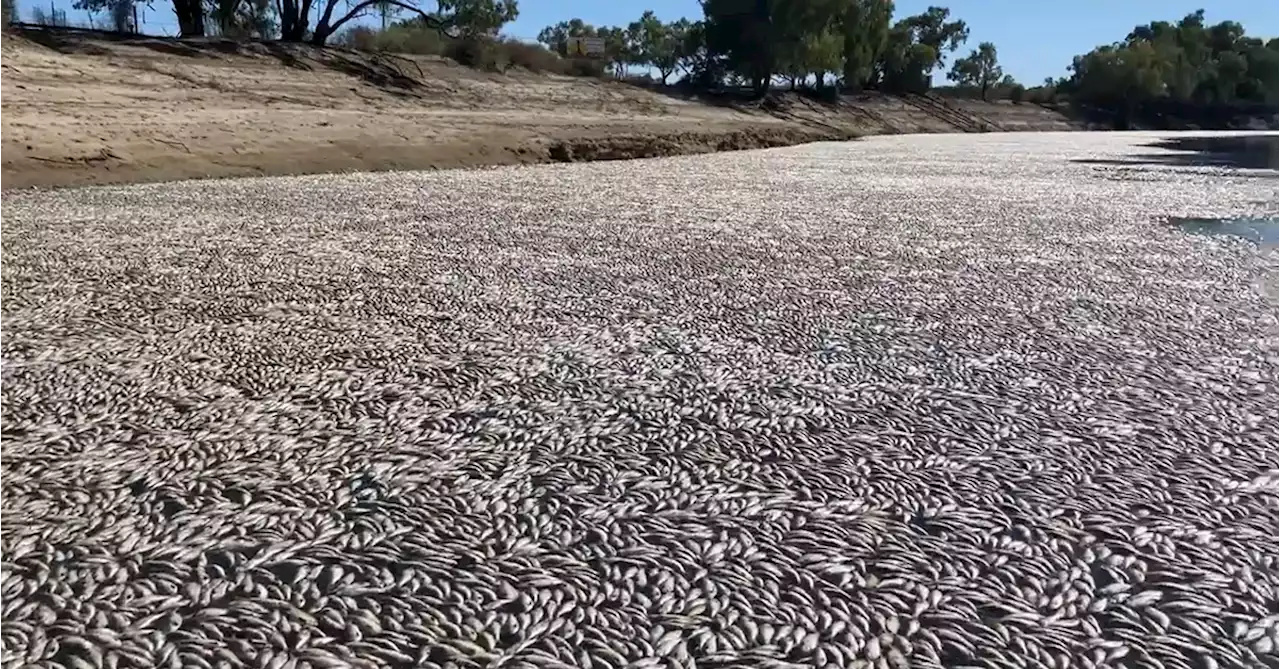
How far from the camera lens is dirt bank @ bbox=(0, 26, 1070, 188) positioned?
1048 centimetres

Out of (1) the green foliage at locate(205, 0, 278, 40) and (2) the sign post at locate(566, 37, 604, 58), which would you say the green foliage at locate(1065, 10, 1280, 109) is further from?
(1) the green foliage at locate(205, 0, 278, 40)

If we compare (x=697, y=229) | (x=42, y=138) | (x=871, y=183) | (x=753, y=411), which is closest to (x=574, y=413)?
(x=753, y=411)

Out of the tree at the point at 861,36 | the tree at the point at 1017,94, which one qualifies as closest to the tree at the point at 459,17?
the tree at the point at 861,36

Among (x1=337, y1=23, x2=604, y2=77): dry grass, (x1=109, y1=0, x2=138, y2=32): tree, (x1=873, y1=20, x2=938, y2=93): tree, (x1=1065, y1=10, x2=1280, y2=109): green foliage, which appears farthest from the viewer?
(x1=1065, y1=10, x2=1280, y2=109): green foliage

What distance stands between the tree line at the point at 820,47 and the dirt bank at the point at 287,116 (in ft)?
10.1

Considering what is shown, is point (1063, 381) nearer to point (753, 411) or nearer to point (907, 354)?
point (907, 354)

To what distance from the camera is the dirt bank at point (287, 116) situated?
10.5 metres

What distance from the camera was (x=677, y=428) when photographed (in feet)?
8.17

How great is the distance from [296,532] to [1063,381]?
2.18 meters

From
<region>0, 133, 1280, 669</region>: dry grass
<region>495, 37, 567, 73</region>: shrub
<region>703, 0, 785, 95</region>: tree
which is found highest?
<region>703, 0, 785, 95</region>: tree

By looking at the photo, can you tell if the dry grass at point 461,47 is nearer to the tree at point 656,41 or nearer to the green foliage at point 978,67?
the tree at point 656,41

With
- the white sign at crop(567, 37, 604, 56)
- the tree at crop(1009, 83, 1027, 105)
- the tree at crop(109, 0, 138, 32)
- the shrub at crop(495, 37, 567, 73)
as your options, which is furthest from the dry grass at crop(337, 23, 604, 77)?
Result: the tree at crop(1009, 83, 1027, 105)

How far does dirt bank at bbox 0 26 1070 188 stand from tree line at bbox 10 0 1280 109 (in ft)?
10.1

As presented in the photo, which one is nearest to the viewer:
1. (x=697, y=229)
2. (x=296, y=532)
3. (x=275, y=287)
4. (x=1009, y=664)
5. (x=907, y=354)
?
(x=1009, y=664)
